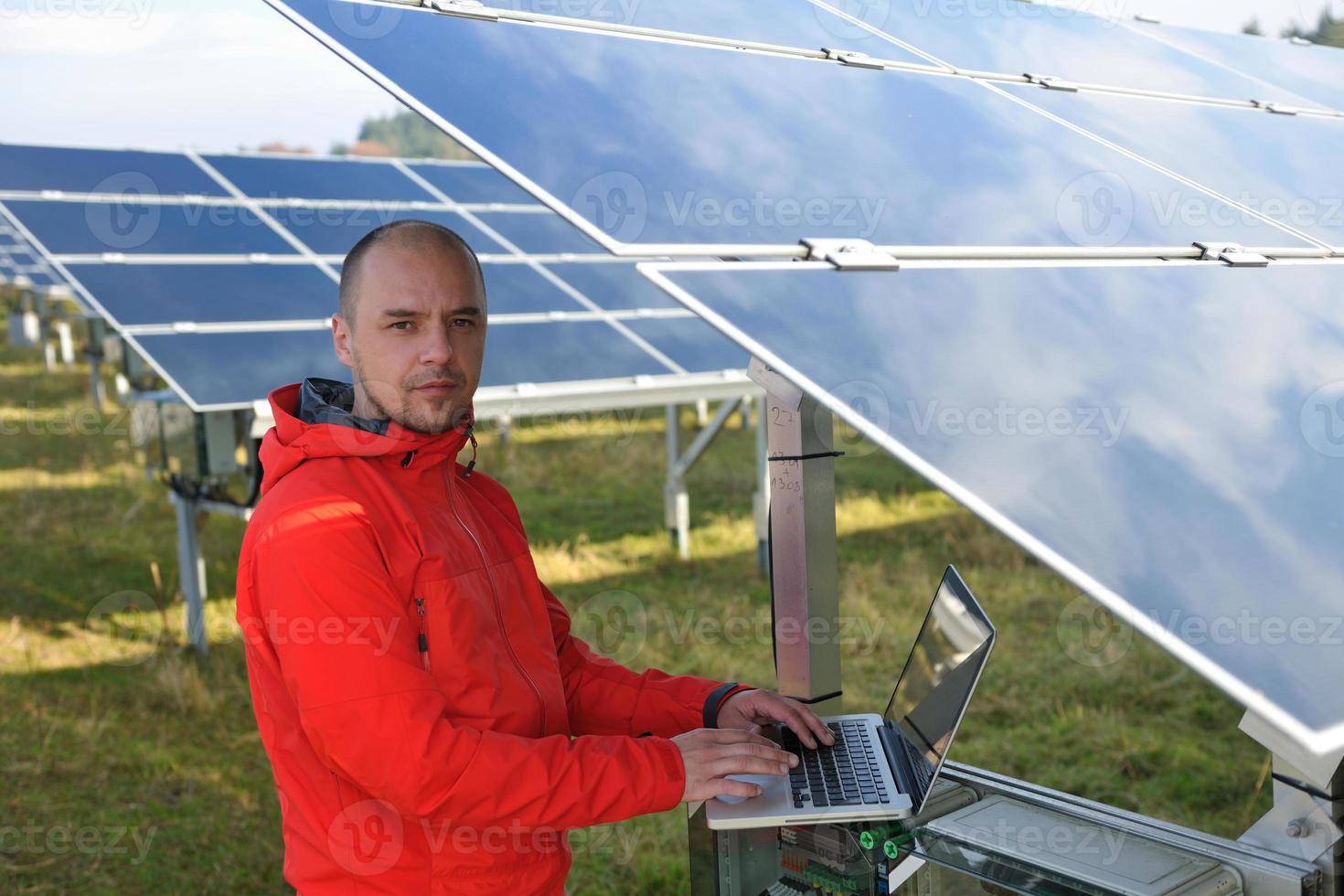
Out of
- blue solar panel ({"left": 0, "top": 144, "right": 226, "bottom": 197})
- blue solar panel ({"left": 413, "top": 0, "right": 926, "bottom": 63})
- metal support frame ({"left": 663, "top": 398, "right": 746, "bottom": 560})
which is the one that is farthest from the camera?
blue solar panel ({"left": 0, "top": 144, "right": 226, "bottom": 197})

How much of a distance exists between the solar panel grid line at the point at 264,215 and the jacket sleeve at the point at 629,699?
4929 millimetres

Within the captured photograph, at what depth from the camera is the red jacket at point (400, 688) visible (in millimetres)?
1781

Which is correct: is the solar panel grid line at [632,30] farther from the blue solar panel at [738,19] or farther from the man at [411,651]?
the man at [411,651]

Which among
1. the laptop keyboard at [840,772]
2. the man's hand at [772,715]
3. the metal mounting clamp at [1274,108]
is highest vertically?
the metal mounting clamp at [1274,108]

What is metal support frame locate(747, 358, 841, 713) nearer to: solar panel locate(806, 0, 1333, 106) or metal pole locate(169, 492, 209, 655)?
solar panel locate(806, 0, 1333, 106)

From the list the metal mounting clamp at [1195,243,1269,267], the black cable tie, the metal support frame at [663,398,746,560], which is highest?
the metal mounting clamp at [1195,243,1269,267]

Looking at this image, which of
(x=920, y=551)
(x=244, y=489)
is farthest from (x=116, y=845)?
(x=920, y=551)

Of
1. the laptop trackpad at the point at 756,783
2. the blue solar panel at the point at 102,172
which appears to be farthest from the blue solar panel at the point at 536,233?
the laptop trackpad at the point at 756,783

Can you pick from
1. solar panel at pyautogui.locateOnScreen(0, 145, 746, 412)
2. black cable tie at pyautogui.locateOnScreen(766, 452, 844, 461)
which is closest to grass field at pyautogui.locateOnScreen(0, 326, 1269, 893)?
solar panel at pyautogui.locateOnScreen(0, 145, 746, 412)

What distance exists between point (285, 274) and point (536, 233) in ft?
6.56

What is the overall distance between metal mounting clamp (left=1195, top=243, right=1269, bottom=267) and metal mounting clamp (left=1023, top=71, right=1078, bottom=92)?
1.31 meters

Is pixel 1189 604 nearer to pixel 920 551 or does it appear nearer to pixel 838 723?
pixel 838 723

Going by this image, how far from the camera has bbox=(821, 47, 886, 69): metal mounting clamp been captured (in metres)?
3.23

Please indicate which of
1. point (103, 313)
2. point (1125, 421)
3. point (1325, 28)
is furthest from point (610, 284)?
point (1325, 28)
